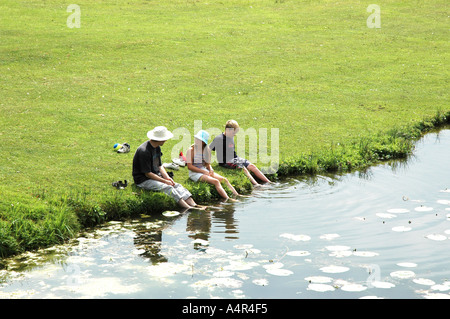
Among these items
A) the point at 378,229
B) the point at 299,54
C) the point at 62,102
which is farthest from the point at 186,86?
the point at 378,229

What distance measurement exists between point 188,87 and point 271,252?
611 inches

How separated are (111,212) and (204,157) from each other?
123 inches

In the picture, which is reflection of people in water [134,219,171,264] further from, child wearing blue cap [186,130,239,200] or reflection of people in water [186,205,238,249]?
child wearing blue cap [186,130,239,200]

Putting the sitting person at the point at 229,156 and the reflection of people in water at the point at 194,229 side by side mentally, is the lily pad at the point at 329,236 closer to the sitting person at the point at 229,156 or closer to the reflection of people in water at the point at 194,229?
the reflection of people in water at the point at 194,229

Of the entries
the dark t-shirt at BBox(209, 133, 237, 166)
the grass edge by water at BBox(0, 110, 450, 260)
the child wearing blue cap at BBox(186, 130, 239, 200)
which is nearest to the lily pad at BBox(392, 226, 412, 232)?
the child wearing blue cap at BBox(186, 130, 239, 200)

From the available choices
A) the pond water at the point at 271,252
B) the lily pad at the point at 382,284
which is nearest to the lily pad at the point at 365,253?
the pond water at the point at 271,252

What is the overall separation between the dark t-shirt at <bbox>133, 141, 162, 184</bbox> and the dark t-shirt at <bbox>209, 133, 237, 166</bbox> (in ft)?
7.85

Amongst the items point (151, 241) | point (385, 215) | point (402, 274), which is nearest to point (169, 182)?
point (151, 241)

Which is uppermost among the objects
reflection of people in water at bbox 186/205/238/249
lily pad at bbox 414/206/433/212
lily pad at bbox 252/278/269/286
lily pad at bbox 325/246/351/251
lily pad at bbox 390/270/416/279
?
lily pad at bbox 414/206/433/212

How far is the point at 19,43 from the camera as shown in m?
30.8

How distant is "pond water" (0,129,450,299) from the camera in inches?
407

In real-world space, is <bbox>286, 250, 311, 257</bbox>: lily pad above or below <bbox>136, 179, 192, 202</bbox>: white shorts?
below

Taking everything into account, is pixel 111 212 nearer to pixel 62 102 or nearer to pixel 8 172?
pixel 8 172

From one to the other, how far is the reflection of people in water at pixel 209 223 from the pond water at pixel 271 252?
0.02 metres
